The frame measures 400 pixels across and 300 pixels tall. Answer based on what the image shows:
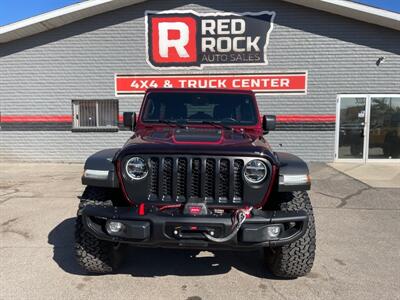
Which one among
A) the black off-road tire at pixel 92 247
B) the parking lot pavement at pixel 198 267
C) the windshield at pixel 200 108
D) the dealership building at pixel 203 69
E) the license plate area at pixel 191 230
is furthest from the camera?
the dealership building at pixel 203 69

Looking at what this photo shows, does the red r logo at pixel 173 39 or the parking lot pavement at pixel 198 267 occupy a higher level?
the red r logo at pixel 173 39

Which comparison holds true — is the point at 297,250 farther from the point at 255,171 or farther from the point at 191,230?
the point at 191,230

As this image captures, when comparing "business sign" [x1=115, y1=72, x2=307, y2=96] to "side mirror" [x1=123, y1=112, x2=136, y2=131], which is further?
"business sign" [x1=115, y1=72, x2=307, y2=96]

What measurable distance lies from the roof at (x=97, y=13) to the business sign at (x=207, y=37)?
1.06 meters

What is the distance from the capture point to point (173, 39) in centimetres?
1072

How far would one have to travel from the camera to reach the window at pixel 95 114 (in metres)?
11.2

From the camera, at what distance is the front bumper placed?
109 inches

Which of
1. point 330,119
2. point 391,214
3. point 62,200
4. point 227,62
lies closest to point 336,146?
point 330,119

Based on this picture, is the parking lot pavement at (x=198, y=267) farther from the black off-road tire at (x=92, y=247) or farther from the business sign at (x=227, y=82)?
the business sign at (x=227, y=82)

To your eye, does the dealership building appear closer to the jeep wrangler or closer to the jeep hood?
the jeep hood

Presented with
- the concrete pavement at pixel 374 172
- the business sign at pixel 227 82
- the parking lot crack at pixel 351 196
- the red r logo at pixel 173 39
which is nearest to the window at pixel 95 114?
the business sign at pixel 227 82

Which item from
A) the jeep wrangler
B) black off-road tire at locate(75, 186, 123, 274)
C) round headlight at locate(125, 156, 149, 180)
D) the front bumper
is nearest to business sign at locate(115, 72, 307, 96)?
the jeep wrangler

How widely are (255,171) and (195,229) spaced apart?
0.71 m

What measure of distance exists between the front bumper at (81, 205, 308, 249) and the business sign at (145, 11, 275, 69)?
27.8 ft
